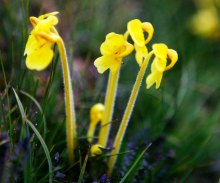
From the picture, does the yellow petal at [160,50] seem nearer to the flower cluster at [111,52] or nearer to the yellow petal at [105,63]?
the flower cluster at [111,52]

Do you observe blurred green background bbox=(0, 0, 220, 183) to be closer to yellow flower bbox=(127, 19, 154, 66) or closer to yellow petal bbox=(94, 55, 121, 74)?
yellow petal bbox=(94, 55, 121, 74)

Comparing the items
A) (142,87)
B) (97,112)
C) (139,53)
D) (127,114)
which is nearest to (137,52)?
(139,53)

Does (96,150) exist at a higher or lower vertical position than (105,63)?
lower

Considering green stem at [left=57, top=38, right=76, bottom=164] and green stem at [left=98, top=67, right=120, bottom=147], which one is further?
green stem at [left=98, top=67, right=120, bottom=147]

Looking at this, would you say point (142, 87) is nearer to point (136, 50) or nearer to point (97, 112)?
point (97, 112)

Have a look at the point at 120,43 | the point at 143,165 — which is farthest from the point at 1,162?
the point at 120,43

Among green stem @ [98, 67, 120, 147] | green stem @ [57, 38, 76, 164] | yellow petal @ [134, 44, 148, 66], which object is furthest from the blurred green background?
yellow petal @ [134, 44, 148, 66]

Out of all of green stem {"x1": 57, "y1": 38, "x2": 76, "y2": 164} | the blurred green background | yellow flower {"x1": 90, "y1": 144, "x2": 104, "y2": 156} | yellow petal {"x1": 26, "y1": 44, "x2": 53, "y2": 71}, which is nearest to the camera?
yellow petal {"x1": 26, "y1": 44, "x2": 53, "y2": 71}
